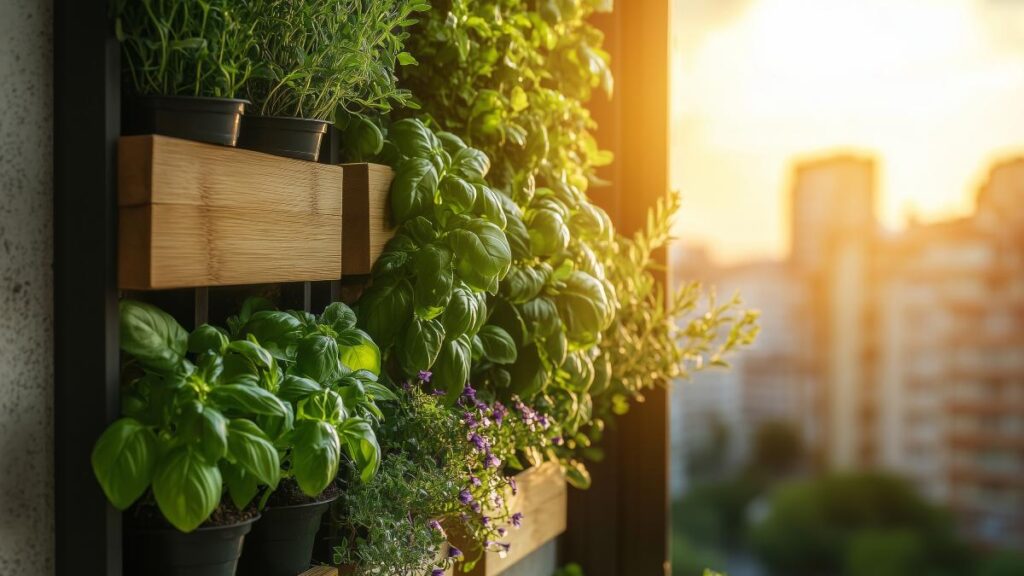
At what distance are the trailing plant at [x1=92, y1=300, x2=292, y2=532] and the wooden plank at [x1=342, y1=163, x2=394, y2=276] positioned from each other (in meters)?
0.35

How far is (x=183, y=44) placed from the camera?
997 mm

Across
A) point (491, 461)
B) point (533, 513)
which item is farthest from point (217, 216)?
point (533, 513)

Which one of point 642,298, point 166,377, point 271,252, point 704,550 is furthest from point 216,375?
point 704,550

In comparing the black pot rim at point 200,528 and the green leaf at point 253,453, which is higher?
the green leaf at point 253,453

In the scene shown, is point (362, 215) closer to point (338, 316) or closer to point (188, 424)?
point (338, 316)

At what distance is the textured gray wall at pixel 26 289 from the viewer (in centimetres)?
98

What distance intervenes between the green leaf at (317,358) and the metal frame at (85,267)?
0.69ft

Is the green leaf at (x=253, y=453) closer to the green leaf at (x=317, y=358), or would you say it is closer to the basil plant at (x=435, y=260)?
the green leaf at (x=317, y=358)

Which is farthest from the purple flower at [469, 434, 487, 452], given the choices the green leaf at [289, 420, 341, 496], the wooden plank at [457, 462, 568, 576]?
the green leaf at [289, 420, 341, 496]

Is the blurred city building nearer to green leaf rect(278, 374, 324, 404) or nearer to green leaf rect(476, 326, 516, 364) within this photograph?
green leaf rect(476, 326, 516, 364)

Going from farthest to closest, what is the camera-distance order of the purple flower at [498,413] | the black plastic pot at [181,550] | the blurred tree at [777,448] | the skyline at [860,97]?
1. the blurred tree at [777,448]
2. the skyline at [860,97]
3. the purple flower at [498,413]
4. the black plastic pot at [181,550]

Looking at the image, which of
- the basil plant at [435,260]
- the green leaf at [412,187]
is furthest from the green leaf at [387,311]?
the green leaf at [412,187]

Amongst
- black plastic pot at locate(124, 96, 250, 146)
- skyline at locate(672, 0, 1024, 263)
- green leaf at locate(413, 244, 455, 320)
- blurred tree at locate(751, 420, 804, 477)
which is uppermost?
skyline at locate(672, 0, 1024, 263)

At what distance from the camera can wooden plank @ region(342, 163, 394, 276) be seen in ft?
4.56
